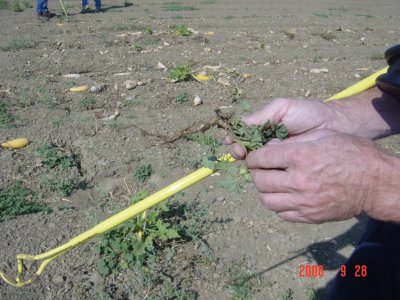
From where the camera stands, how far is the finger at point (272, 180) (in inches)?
54.9

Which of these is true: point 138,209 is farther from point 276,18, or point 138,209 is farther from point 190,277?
point 276,18

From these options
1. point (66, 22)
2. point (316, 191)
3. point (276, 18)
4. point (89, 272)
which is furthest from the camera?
point (276, 18)

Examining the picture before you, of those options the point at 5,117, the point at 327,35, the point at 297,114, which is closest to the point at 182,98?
the point at 5,117

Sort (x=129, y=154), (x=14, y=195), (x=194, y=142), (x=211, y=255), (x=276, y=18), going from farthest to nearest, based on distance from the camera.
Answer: (x=276, y=18) → (x=194, y=142) → (x=129, y=154) → (x=14, y=195) → (x=211, y=255)

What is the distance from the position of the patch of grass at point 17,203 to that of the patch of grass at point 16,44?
145 inches

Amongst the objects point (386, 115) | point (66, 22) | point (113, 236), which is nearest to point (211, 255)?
point (113, 236)

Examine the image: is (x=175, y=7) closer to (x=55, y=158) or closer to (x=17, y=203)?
(x=55, y=158)

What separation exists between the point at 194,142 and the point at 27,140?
4.80 feet

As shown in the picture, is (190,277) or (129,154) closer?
(190,277)

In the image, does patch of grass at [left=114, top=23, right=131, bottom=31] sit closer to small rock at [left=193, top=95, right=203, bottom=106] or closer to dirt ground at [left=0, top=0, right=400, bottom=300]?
dirt ground at [left=0, top=0, right=400, bottom=300]

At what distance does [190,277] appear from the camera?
2.49 m

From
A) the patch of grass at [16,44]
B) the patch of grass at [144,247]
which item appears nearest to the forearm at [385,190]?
the patch of grass at [144,247]

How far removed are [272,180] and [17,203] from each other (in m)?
2.11

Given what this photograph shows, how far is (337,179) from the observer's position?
1.33m
